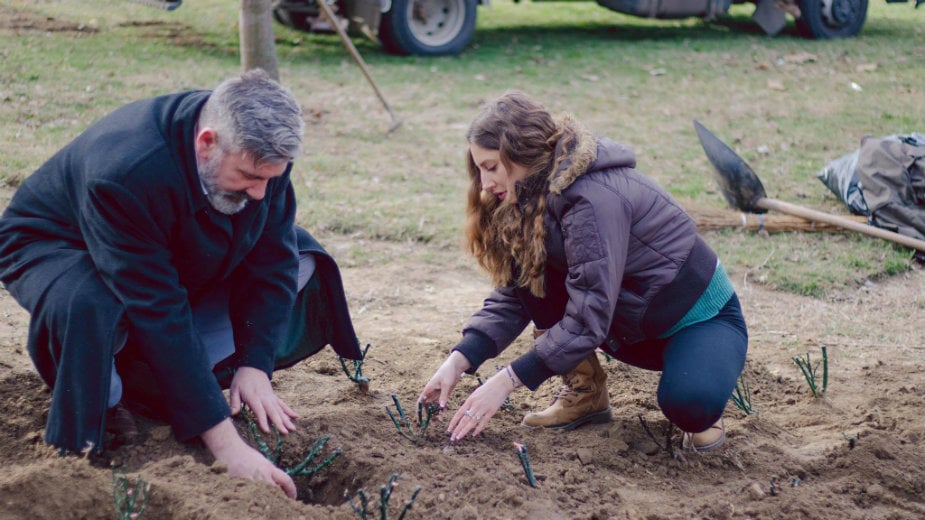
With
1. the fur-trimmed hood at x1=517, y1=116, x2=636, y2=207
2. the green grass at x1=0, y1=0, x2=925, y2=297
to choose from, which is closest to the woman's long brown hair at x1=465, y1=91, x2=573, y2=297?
the fur-trimmed hood at x1=517, y1=116, x2=636, y2=207

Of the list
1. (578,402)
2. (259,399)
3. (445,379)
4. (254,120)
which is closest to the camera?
(254,120)

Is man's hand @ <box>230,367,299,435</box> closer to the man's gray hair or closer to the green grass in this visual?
the man's gray hair

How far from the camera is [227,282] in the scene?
3271 mm

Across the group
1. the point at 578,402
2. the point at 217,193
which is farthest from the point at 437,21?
the point at 217,193

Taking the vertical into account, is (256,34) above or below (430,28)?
above

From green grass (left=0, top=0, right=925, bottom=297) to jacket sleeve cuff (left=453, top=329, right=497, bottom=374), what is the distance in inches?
86.0

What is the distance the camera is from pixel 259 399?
3.06m

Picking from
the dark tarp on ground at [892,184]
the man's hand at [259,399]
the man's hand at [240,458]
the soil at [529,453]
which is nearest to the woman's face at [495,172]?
the soil at [529,453]

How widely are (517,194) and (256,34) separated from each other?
433cm

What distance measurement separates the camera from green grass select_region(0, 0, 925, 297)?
588cm

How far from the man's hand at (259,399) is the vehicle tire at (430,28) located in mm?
7344

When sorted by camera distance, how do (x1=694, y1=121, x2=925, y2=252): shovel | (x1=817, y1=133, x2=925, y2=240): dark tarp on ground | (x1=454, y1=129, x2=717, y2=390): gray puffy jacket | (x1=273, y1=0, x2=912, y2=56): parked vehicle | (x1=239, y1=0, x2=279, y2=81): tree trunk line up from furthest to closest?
(x1=273, y1=0, x2=912, y2=56): parked vehicle
(x1=239, y1=0, x2=279, y2=81): tree trunk
(x1=694, y1=121, x2=925, y2=252): shovel
(x1=817, y1=133, x2=925, y2=240): dark tarp on ground
(x1=454, y1=129, x2=717, y2=390): gray puffy jacket

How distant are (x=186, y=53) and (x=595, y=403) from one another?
23.6ft

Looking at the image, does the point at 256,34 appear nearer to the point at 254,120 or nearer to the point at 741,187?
the point at 741,187
